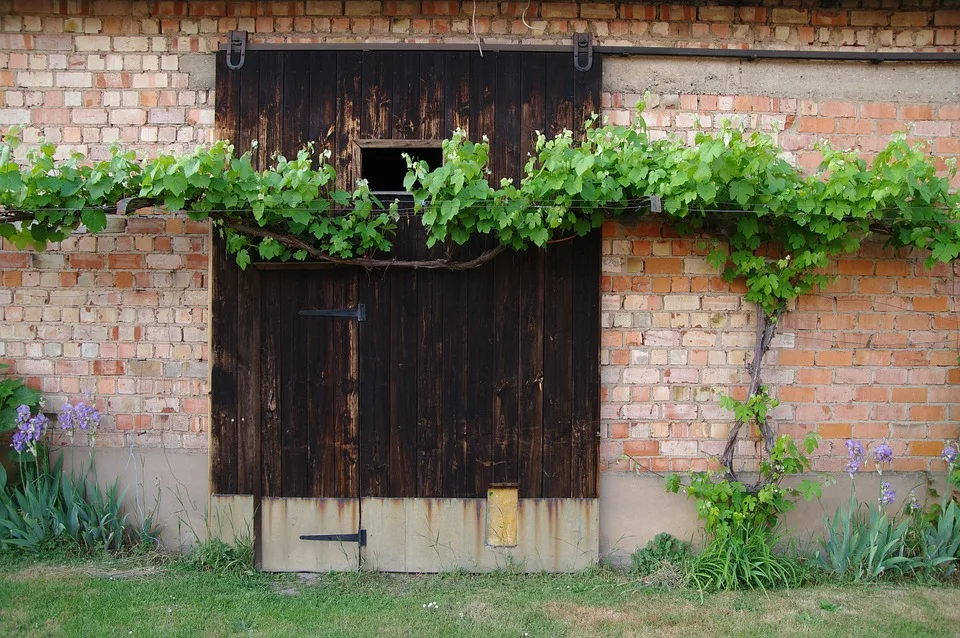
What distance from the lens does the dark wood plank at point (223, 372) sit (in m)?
4.17

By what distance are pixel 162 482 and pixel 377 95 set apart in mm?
2679

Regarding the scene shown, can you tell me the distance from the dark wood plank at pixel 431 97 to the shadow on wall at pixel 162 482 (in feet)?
7.84

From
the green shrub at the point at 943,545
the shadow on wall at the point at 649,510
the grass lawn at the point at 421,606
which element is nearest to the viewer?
the grass lawn at the point at 421,606

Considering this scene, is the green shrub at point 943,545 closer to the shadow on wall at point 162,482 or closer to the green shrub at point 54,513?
the shadow on wall at point 162,482

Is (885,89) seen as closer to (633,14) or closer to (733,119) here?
(733,119)

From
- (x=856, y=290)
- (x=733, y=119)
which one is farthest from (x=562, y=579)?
(x=733, y=119)

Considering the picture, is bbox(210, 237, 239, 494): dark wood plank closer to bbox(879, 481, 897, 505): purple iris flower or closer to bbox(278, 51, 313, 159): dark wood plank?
bbox(278, 51, 313, 159): dark wood plank

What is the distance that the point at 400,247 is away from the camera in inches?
→ 163

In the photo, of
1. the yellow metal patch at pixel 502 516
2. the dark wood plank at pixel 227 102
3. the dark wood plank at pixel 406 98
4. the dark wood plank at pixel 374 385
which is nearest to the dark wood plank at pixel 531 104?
the dark wood plank at pixel 406 98

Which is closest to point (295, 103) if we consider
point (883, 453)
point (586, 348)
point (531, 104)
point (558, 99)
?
point (531, 104)

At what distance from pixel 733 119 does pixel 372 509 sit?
3.19 m

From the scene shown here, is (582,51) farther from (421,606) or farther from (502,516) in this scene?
(421,606)

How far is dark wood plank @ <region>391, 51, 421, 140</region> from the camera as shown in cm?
414

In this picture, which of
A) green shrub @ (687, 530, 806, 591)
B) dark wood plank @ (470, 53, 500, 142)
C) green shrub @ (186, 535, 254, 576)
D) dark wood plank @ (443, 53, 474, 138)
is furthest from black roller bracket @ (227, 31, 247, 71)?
green shrub @ (687, 530, 806, 591)
